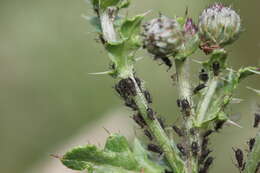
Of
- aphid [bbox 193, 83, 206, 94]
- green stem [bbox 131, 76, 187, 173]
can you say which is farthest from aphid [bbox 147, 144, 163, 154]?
aphid [bbox 193, 83, 206, 94]

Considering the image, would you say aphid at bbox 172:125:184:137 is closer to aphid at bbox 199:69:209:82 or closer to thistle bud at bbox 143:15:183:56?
aphid at bbox 199:69:209:82

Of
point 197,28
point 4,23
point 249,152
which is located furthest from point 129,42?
point 4,23

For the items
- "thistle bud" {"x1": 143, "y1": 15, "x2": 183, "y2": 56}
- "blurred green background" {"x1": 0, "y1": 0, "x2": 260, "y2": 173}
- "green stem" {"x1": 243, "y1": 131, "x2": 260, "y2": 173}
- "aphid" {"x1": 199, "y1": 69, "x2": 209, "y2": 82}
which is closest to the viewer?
"thistle bud" {"x1": 143, "y1": 15, "x2": 183, "y2": 56}

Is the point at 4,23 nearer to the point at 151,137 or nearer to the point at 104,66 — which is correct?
the point at 104,66

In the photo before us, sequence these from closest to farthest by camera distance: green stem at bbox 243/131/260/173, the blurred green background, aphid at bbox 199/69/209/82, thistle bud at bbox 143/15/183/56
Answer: thistle bud at bbox 143/15/183/56
green stem at bbox 243/131/260/173
aphid at bbox 199/69/209/82
the blurred green background

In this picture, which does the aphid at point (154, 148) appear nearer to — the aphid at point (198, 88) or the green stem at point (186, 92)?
the green stem at point (186, 92)

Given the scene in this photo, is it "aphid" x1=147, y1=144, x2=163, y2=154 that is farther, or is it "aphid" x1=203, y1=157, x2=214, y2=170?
"aphid" x1=147, y1=144, x2=163, y2=154

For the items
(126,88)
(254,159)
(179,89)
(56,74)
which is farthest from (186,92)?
(56,74)
